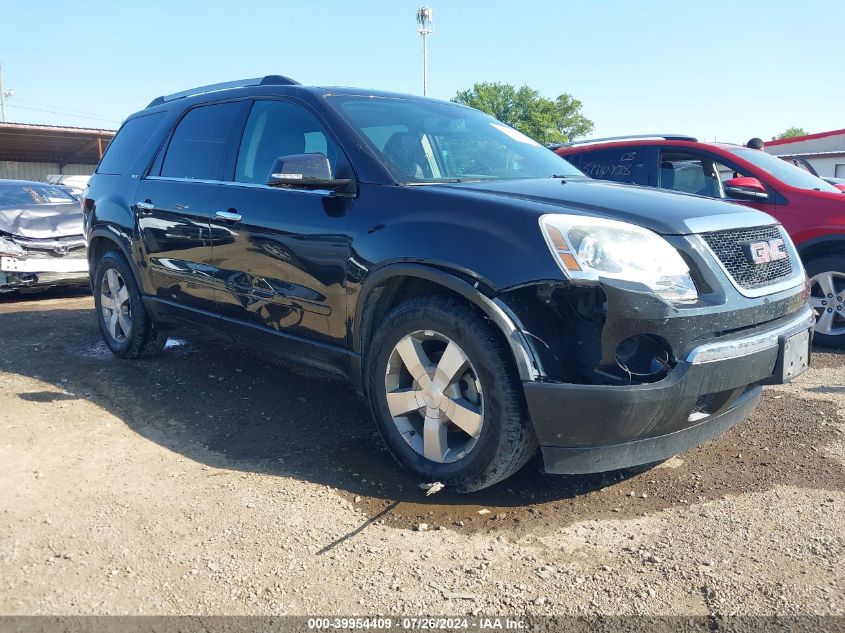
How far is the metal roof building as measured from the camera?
2981 cm

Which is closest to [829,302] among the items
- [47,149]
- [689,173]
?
[689,173]

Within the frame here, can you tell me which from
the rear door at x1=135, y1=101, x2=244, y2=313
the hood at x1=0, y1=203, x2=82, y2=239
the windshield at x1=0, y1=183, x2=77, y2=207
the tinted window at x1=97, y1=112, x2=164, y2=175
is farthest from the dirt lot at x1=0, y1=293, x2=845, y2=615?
the windshield at x1=0, y1=183, x2=77, y2=207

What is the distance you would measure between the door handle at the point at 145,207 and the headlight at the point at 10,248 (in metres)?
3.83

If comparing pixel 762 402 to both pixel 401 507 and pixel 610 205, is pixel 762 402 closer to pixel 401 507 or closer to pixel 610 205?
pixel 610 205

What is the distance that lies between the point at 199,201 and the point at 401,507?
2.36 meters

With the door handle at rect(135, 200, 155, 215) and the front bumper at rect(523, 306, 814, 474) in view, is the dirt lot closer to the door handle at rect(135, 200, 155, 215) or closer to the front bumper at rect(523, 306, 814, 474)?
the front bumper at rect(523, 306, 814, 474)

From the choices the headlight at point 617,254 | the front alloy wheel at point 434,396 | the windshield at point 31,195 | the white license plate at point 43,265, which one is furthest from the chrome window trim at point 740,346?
the windshield at point 31,195

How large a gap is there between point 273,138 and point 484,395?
2.12 meters

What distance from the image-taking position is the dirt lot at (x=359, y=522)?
238cm

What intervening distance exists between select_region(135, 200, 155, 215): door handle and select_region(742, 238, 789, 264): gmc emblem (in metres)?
3.69

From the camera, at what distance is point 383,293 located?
3.31 metres

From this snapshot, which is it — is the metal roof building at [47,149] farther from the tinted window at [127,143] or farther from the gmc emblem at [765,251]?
the gmc emblem at [765,251]

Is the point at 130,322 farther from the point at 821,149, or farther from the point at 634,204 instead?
the point at 821,149

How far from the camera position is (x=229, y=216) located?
4.02 m
